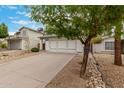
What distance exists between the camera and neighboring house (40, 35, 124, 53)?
2111 cm

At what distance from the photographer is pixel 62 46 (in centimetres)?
2275

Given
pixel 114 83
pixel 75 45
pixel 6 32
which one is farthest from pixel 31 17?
pixel 6 32

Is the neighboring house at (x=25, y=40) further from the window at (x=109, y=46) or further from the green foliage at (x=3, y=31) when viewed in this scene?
the window at (x=109, y=46)

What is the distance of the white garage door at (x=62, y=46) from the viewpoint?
22172 mm

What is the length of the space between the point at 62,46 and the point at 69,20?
15.6 metres

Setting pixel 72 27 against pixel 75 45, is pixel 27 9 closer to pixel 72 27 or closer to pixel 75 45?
pixel 72 27

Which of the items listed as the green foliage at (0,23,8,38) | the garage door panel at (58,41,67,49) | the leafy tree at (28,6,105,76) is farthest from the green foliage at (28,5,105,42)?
the green foliage at (0,23,8,38)

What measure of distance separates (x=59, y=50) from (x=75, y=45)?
91.7 inches

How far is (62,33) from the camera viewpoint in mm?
7574

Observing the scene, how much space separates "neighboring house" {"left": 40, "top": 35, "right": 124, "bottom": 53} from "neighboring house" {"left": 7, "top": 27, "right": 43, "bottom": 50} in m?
3.70

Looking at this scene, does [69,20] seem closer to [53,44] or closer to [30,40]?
[53,44]

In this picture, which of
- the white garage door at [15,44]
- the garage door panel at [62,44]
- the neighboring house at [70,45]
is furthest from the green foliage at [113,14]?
the white garage door at [15,44]
